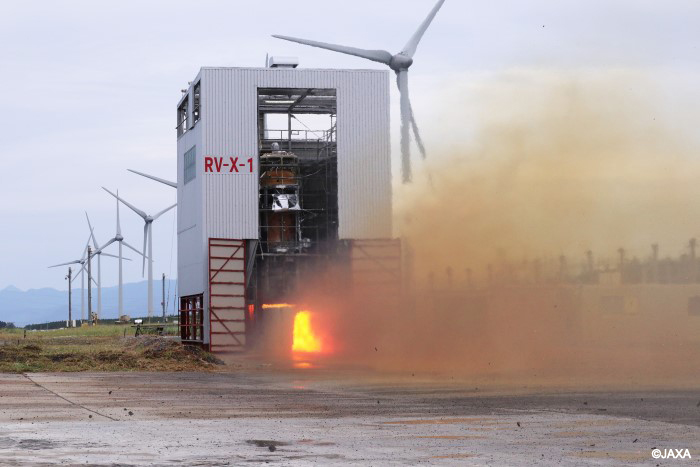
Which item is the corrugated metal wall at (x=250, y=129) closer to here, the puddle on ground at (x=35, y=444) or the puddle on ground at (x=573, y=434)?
the puddle on ground at (x=573, y=434)

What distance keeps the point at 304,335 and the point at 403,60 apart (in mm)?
20877

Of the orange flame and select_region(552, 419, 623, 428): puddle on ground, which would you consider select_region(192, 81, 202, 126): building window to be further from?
select_region(552, 419, 623, 428): puddle on ground

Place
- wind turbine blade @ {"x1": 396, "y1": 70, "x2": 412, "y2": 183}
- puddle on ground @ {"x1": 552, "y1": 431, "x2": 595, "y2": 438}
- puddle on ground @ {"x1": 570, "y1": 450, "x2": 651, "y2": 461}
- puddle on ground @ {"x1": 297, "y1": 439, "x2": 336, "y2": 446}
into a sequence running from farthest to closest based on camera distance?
1. wind turbine blade @ {"x1": 396, "y1": 70, "x2": 412, "y2": 183}
2. puddle on ground @ {"x1": 552, "y1": 431, "x2": 595, "y2": 438}
3. puddle on ground @ {"x1": 297, "y1": 439, "x2": 336, "y2": 446}
4. puddle on ground @ {"x1": 570, "y1": 450, "x2": 651, "y2": 461}

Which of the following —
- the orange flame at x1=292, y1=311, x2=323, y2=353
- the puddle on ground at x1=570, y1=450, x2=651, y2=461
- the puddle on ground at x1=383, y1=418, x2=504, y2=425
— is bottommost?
the puddle on ground at x1=570, y1=450, x2=651, y2=461

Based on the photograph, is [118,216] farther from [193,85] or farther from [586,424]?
[586,424]

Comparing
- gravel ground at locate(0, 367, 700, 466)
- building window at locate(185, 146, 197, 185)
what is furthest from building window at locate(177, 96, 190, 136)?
gravel ground at locate(0, 367, 700, 466)

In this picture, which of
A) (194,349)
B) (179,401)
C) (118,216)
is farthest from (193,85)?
(118,216)

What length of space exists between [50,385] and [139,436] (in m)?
20.3

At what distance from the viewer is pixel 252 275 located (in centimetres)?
7512

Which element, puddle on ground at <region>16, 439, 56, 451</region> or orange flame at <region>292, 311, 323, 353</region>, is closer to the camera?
puddle on ground at <region>16, 439, 56, 451</region>

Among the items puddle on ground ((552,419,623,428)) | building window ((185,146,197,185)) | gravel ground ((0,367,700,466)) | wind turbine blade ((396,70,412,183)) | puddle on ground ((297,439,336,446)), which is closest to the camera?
gravel ground ((0,367,700,466))

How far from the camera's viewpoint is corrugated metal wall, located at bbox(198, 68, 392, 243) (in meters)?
71.1

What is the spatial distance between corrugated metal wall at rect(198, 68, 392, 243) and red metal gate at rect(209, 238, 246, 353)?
3.44 feet

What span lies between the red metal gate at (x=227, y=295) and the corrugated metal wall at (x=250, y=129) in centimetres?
105
